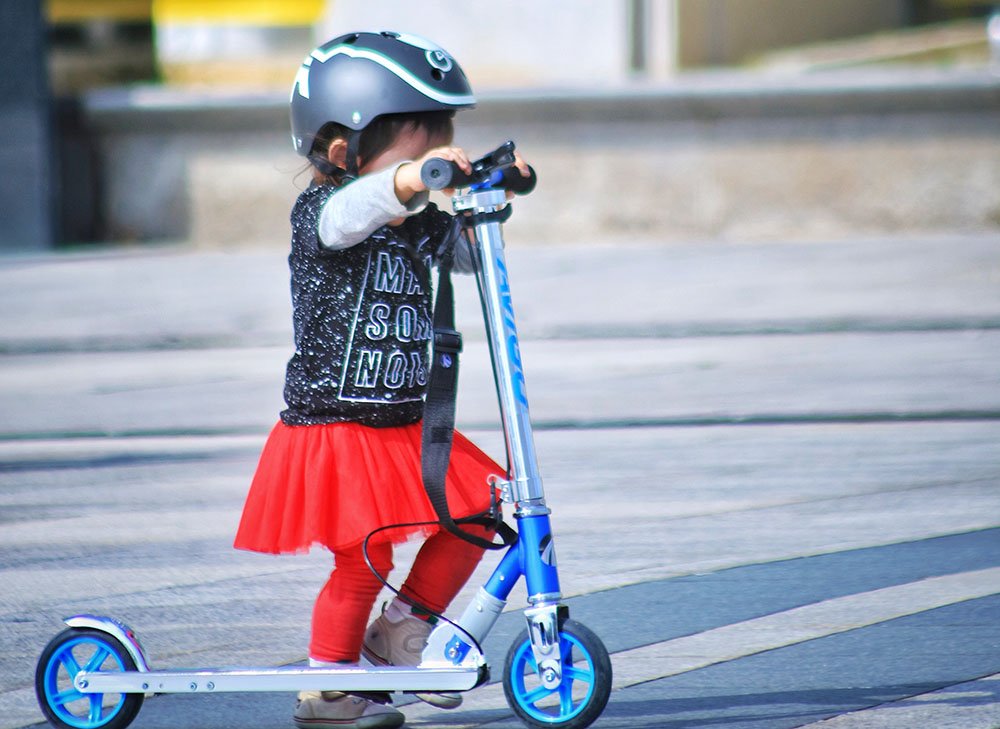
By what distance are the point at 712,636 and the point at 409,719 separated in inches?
37.3

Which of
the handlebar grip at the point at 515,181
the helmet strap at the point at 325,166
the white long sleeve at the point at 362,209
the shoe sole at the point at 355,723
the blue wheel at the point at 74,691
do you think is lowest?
the shoe sole at the point at 355,723

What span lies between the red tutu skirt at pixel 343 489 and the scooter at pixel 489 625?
143 mm

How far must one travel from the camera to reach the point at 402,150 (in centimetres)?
345

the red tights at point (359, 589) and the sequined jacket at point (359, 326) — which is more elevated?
the sequined jacket at point (359, 326)

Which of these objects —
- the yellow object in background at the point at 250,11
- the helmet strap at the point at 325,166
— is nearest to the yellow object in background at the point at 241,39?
the yellow object in background at the point at 250,11

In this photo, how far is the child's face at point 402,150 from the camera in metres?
3.44

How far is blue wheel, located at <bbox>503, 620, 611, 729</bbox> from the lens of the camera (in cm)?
321

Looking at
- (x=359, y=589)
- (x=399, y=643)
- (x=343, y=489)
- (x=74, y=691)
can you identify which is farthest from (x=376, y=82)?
(x=74, y=691)

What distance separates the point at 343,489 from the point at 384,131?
0.75 m

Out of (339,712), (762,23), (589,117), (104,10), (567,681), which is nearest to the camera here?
(567,681)

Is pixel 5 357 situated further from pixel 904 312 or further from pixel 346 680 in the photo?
pixel 346 680

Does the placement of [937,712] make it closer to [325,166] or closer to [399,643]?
[399,643]

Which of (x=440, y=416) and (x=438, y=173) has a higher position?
(x=438, y=173)

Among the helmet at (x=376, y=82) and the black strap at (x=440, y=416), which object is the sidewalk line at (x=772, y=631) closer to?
the black strap at (x=440, y=416)
